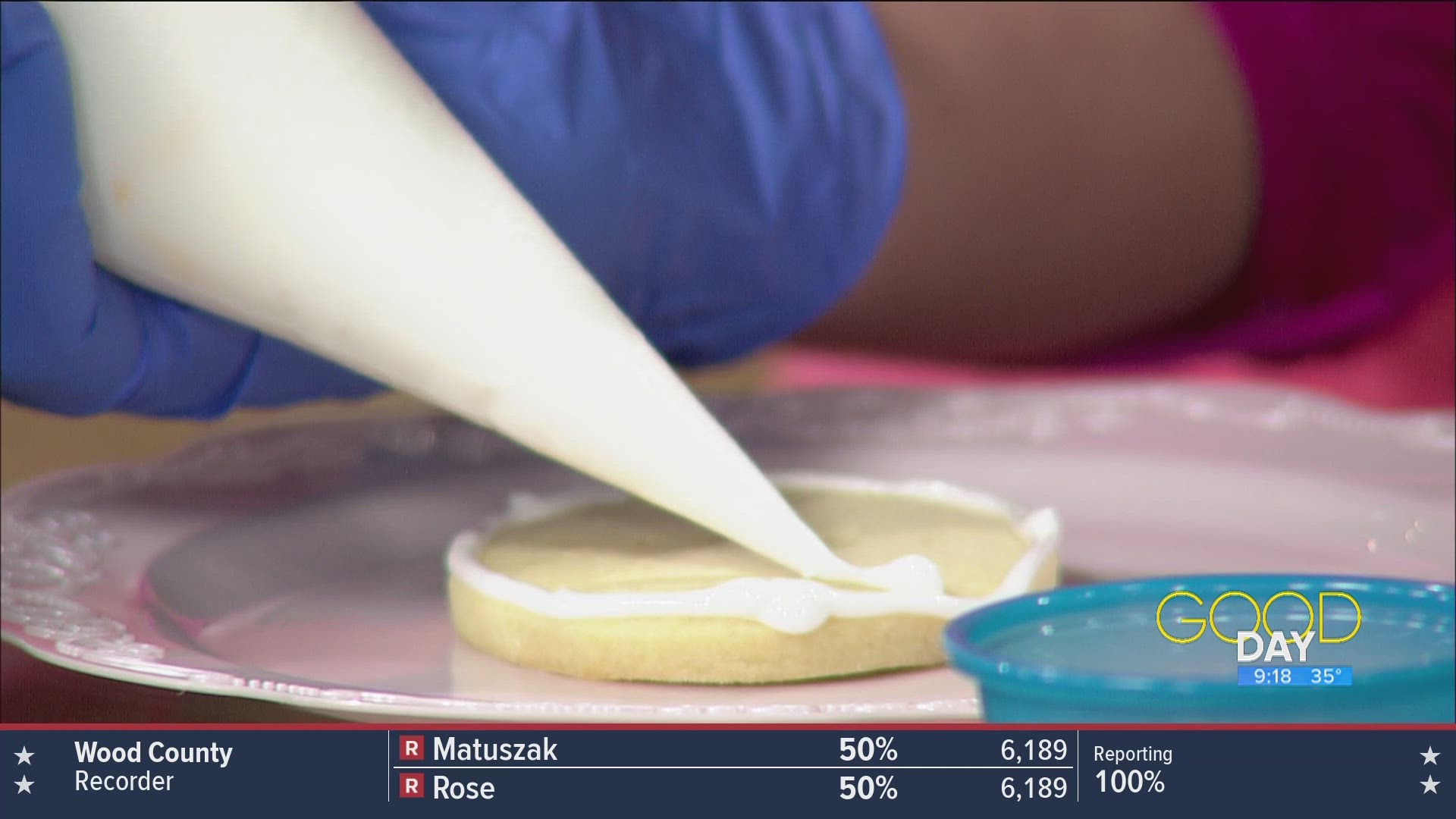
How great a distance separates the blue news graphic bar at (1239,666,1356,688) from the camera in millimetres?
311

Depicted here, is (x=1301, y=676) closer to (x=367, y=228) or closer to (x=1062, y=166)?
(x=367, y=228)

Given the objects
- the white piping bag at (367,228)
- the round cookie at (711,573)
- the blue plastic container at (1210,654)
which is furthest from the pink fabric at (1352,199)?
the blue plastic container at (1210,654)

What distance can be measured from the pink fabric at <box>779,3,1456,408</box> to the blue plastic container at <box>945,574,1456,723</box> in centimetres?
77

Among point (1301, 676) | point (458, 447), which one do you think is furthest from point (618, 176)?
point (1301, 676)

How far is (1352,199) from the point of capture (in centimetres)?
106

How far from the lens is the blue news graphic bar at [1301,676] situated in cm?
31

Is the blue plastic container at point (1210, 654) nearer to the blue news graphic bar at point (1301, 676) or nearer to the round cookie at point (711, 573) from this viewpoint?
Result: the blue news graphic bar at point (1301, 676)

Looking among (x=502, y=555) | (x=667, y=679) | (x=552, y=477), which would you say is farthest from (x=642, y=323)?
(x=667, y=679)

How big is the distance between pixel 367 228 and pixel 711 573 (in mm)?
200

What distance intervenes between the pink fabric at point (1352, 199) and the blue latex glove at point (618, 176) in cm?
34

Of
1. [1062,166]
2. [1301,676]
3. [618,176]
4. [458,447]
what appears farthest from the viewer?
[1062,166]

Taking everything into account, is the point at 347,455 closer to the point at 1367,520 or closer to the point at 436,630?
the point at 436,630

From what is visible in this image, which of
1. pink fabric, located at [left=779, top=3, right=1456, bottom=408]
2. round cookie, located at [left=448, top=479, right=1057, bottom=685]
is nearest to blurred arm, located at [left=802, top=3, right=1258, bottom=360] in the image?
pink fabric, located at [left=779, top=3, right=1456, bottom=408]
